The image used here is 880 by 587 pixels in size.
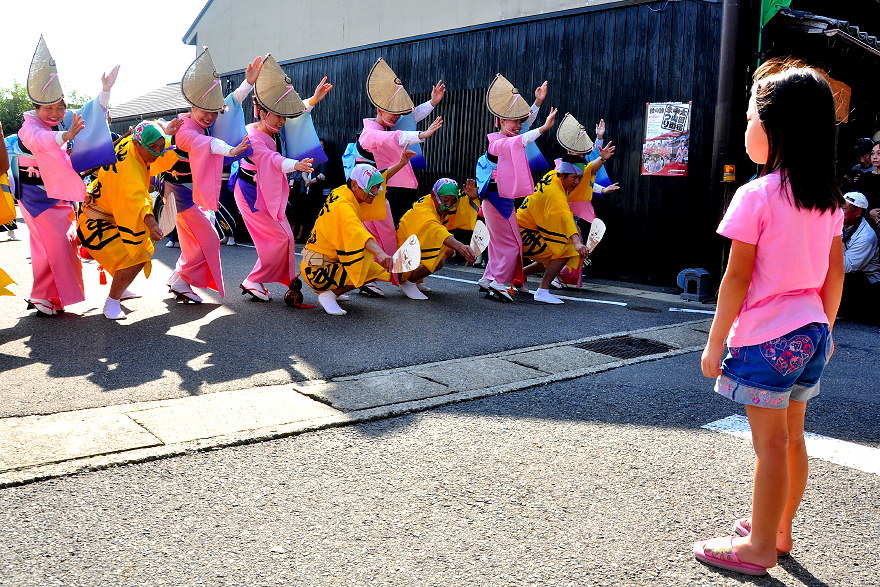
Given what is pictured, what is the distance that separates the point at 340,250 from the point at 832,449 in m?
4.34

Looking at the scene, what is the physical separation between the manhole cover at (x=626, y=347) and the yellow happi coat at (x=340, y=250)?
6.74 ft

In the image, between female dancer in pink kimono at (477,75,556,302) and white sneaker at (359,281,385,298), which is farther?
white sneaker at (359,281,385,298)

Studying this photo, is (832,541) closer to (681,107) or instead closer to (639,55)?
(681,107)

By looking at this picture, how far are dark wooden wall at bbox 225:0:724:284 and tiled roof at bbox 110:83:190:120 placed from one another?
14916 millimetres

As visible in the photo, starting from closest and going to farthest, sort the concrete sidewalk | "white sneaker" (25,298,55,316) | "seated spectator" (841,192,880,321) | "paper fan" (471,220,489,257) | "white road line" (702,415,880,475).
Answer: the concrete sidewalk, "white road line" (702,415,880,475), "white sneaker" (25,298,55,316), "seated spectator" (841,192,880,321), "paper fan" (471,220,489,257)

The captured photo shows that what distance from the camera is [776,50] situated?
9234 mm

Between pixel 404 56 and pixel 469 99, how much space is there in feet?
6.35

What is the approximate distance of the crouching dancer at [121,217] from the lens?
20.4ft

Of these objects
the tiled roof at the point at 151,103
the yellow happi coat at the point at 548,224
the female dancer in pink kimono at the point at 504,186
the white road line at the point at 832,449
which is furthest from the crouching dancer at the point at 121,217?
the tiled roof at the point at 151,103

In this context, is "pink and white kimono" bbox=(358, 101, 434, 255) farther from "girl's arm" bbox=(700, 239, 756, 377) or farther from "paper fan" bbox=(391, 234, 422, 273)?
"girl's arm" bbox=(700, 239, 756, 377)

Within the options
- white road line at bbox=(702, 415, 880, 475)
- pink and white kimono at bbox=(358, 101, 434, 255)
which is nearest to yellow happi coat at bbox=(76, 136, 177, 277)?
pink and white kimono at bbox=(358, 101, 434, 255)

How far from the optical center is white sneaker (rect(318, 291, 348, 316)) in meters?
6.92

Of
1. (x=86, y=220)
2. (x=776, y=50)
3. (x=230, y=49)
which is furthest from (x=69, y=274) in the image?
(x=230, y=49)

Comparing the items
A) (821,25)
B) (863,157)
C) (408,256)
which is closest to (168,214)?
(408,256)
